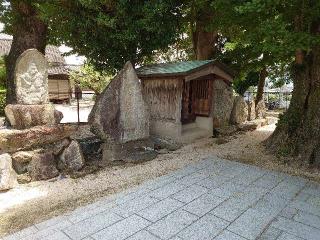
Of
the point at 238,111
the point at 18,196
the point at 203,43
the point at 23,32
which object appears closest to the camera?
the point at 18,196

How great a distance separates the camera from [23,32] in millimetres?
11258

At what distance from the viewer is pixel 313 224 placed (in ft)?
14.9

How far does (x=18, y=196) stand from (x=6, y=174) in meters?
0.78

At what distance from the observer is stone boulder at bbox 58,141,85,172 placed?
7.35 meters

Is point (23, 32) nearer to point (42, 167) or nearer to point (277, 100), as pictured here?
point (42, 167)

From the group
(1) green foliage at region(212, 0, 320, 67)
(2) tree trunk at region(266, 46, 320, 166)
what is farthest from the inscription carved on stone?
(2) tree trunk at region(266, 46, 320, 166)

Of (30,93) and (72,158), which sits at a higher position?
(30,93)

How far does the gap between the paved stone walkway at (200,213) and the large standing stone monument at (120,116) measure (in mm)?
2252

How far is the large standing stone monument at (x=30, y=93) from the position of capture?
682 centimetres

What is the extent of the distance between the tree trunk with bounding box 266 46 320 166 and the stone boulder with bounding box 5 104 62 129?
7.52 m

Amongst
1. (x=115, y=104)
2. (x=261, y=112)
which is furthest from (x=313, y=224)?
(x=261, y=112)

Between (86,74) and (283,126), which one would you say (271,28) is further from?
(86,74)

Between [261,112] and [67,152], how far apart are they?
12850 mm

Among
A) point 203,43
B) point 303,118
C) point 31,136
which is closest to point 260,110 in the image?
point 203,43
